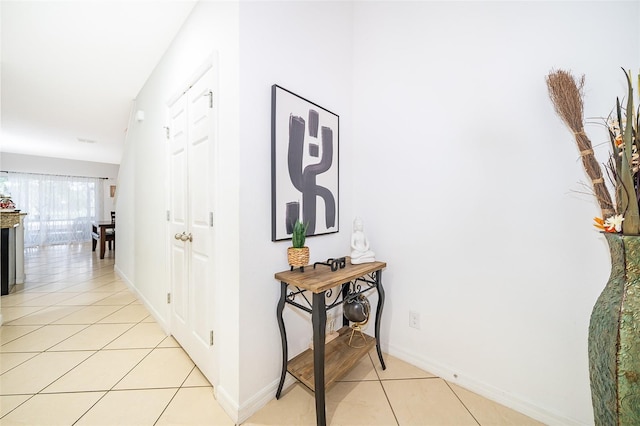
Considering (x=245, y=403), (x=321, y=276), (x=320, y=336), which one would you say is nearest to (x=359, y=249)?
(x=321, y=276)

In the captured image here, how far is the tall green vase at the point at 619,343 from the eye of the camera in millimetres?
Answer: 711

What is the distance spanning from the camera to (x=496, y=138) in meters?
1.32

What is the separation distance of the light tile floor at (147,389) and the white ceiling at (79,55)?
246 centimetres

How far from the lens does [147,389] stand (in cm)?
143

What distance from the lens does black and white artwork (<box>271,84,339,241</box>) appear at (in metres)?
1.34

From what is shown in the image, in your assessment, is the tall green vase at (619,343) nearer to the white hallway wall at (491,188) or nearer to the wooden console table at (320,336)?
the white hallway wall at (491,188)

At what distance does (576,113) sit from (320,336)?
1.49 metres

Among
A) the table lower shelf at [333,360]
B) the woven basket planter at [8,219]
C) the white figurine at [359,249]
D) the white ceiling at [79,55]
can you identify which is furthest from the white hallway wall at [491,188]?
the woven basket planter at [8,219]

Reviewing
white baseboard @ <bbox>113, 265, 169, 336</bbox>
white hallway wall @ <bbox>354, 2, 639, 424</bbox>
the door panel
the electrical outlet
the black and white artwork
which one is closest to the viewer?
white hallway wall @ <bbox>354, 2, 639, 424</bbox>

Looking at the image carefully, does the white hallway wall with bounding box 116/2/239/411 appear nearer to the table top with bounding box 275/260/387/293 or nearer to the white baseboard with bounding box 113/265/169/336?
the white baseboard with bounding box 113/265/169/336

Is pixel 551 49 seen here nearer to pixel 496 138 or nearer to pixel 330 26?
pixel 496 138

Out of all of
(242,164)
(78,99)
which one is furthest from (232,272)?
(78,99)

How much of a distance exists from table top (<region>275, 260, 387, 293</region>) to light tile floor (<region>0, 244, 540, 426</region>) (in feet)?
2.28

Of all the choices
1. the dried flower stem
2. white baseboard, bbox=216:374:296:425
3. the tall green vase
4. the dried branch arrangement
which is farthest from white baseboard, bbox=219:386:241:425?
the dried flower stem
